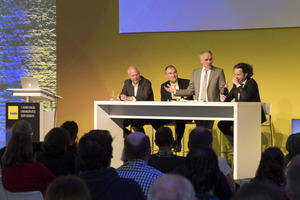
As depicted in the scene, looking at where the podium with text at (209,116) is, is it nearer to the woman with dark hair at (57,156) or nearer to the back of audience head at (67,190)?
the woman with dark hair at (57,156)

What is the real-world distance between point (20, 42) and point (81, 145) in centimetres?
653

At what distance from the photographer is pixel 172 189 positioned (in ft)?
4.28

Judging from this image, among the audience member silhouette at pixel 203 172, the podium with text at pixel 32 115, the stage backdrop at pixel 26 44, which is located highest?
the stage backdrop at pixel 26 44

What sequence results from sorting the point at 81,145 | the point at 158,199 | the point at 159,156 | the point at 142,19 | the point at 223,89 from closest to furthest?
1. the point at 158,199
2. the point at 81,145
3. the point at 159,156
4. the point at 223,89
5. the point at 142,19

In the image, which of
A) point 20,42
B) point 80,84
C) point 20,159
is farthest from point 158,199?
point 20,42

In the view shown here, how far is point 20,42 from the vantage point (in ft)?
27.2

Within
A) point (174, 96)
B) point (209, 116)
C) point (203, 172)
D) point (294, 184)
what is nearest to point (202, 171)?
point (203, 172)

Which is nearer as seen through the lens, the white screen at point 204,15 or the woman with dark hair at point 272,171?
the woman with dark hair at point 272,171

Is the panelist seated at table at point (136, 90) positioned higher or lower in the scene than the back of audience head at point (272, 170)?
higher

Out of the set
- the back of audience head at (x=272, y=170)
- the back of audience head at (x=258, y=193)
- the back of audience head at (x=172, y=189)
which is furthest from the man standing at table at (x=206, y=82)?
the back of audience head at (x=258, y=193)

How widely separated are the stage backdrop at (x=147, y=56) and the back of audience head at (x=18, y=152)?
4.86m

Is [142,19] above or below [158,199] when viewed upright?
above

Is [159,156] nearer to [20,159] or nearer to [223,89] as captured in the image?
[20,159]

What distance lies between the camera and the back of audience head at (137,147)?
254 cm
